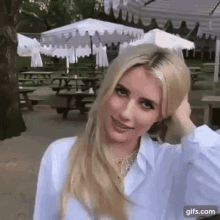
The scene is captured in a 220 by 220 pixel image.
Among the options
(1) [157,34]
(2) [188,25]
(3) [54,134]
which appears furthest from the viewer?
(1) [157,34]

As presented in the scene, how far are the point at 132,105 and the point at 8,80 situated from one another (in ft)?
13.8

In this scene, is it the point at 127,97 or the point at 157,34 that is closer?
the point at 127,97

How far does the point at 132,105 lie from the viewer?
2.50 ft

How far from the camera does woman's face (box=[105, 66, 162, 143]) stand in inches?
29.6

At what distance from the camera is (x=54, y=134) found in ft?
16.6

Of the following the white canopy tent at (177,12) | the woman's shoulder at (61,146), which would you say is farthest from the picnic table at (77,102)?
the woman's shoulder at (61,146)

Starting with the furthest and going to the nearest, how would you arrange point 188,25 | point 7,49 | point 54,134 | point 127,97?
point 54,134 < point 7,49 < point 188,25 < point 127,97

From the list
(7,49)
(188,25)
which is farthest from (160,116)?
(7,49)

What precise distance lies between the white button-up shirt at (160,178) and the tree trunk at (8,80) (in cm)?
400

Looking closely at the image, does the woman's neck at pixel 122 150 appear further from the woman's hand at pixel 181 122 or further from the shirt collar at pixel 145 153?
the woman's hand at pixel 181 122

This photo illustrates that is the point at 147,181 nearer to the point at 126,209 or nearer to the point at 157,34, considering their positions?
the point at 126,209

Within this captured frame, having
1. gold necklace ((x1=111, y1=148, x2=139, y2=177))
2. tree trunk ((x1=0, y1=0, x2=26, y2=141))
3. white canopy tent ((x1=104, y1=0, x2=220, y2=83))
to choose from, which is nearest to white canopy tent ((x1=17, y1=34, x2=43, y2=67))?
tree trunk ((x1=0, y1=0, x2=26, y2=141))

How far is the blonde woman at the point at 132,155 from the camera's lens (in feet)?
2.45

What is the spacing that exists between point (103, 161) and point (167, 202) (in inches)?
8.7
